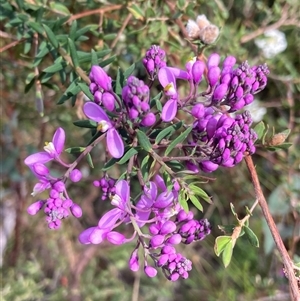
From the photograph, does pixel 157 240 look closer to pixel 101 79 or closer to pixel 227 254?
pixel 227 254

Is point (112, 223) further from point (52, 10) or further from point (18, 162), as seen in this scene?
point (18, 162)

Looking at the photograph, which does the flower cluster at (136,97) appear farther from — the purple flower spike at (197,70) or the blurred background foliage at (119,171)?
the blurred background foliage at (119,171)

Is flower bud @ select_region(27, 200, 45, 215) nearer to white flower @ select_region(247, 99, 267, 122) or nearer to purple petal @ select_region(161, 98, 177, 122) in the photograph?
purple petal @ select_region(161, 98, 177, 122)

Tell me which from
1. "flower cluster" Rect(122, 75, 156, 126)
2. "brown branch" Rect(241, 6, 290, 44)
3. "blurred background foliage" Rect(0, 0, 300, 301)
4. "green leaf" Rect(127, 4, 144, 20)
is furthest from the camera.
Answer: "brown branch" Rect(241, 6, 290, 44)

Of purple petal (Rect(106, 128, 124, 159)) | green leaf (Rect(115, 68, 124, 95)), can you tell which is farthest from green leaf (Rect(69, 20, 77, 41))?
purple petal (Rect(106, 128, 124, 159))

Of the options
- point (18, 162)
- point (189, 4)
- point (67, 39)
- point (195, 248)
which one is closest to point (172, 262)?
point (67, 39)

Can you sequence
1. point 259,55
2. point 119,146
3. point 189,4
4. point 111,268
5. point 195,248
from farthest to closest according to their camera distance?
point 195,248 < point 111,268 < point 259,55 < point 189,4 < point 119,146
